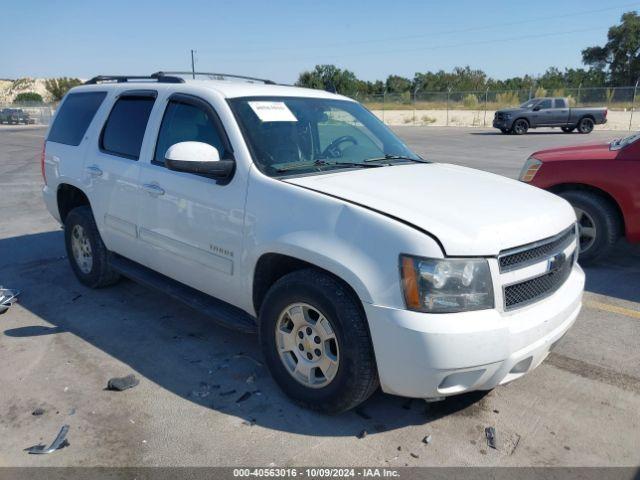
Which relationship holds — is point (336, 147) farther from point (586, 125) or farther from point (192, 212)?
point (586, 125)

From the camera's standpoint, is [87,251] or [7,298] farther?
[87,251]

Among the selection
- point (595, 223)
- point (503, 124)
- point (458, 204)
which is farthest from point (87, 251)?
point (503, 124)

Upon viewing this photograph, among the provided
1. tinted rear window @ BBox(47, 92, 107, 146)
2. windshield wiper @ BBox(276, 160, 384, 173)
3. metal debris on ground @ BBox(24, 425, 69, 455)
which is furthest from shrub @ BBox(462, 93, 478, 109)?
metal debris on ground @ BBox(24, 425, 69, 455)

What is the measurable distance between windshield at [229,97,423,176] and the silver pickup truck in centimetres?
2526

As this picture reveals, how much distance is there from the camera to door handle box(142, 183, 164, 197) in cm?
396

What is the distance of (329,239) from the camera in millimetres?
2871

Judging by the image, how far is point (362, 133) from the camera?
428cm

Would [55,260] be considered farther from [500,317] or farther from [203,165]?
[500,317]

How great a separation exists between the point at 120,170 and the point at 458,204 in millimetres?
2788

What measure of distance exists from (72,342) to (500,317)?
3.19 m

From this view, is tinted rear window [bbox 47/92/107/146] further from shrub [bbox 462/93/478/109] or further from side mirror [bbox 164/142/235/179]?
shrub [bbox 462/93/478/109]

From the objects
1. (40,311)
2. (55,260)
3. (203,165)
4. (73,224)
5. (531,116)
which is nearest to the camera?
(203,165)

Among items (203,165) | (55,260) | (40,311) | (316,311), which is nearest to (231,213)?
(203,165)

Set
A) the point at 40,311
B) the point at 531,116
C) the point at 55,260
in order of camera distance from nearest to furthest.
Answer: the point at 40,311, the point at 55,260, the point at 531,116
